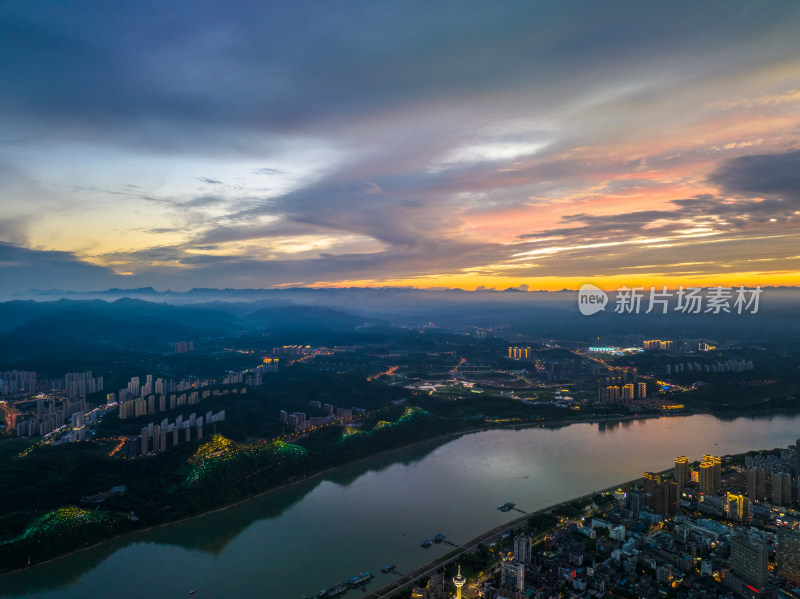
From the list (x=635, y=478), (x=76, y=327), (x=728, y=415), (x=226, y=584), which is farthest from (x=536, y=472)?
(x=76, y=327)

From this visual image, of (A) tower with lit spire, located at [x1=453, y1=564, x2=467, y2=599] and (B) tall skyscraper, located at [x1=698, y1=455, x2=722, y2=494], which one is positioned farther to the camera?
(B) tall skyscraper, located at [x1=698, y1=455, x2=722, y2=494]

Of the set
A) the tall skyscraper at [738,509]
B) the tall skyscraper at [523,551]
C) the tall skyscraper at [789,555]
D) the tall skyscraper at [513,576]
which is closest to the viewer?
the tall skyscraper at [513,576]

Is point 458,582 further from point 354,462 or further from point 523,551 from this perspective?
point 354,462

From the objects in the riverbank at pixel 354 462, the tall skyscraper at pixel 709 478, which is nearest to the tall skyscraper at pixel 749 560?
the tall skyscraper at pixel 709 478

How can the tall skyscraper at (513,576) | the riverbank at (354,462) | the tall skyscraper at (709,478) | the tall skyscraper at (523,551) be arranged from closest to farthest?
the tall skyscraper at (513,576)
the tall skyscraper at (523,551)
the riverbank at (354,462)
the tall skyscraper at (709,478)

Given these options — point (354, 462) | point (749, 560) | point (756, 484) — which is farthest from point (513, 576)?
point (354, 462)

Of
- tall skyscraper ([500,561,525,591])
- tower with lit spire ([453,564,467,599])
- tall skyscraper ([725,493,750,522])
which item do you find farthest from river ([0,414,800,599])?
tall skyscraper ([725,493,750,522])

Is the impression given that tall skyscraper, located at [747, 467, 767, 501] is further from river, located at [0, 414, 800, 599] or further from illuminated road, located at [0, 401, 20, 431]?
illuminated road, located at [0, 401, 20, 431]

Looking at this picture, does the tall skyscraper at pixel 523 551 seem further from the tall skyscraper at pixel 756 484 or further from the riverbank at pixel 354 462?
the riverbank at pixel 354 462

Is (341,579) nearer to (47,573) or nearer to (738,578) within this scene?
(47,573)
